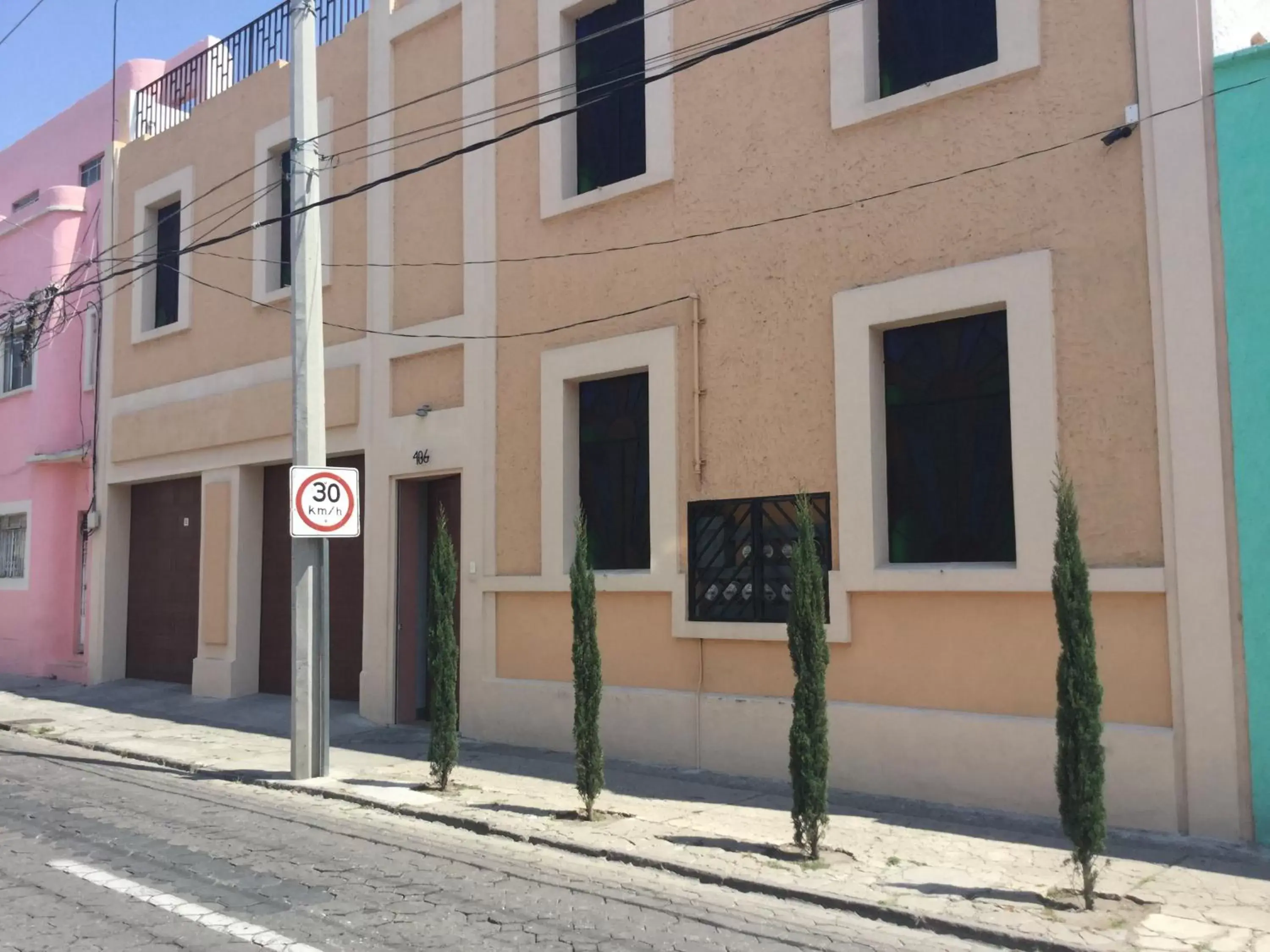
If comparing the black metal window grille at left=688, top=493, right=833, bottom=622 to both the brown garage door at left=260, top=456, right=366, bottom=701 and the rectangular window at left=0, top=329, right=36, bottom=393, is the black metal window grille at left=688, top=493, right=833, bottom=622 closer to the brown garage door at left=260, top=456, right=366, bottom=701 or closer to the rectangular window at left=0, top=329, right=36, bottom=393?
the brown garage door at left=260, top=456, right=366, bottom=701

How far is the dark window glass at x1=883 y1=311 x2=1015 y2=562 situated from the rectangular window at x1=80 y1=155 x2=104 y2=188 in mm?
15064

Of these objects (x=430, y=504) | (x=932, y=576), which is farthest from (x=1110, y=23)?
(x=430, y=504)

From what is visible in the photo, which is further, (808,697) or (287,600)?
(287,600)

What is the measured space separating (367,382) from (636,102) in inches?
182

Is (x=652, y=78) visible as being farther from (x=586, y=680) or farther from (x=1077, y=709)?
(x=1077, y=709)

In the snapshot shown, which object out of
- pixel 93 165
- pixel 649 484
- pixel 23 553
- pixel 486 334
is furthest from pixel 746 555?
pixel 93 165

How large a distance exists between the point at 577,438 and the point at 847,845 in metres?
5.29

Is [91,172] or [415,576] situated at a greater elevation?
[91,172]

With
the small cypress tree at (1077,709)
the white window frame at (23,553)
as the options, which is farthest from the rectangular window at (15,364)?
the small cypress tree at (1077,709)

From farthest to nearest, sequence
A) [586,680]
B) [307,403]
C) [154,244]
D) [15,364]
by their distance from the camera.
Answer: [15,364] → [154,244] → [307,403] → [586,680]

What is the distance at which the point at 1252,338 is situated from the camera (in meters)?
7.25

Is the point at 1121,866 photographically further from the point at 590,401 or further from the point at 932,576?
the point at 590,401

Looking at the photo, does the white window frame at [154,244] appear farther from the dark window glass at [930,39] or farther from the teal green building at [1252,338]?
the teal green building at [1252,338]

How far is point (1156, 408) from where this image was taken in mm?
7621
